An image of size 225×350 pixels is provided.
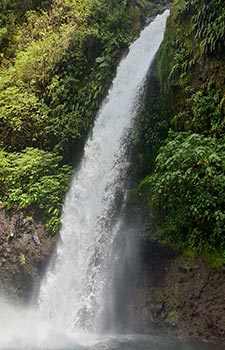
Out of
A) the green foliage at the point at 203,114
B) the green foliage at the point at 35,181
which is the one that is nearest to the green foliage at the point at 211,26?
the green foliage at the point at 203,114

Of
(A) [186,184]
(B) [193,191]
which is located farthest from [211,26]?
(B) [193,191]

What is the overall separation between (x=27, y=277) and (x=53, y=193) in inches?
77.7

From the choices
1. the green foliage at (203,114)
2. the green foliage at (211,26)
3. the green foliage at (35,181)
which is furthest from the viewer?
the green foliage at (35,181)

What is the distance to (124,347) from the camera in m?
6.79

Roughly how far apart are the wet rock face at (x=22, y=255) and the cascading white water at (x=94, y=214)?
1.27 feet

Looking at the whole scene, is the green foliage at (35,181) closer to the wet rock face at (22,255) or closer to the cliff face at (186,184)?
the wet rock face at (22,255)

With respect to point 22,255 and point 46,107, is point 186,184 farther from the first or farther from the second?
point 46,107

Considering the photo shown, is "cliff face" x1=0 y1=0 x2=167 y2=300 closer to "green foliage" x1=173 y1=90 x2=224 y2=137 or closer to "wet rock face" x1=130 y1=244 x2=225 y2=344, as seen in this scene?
"wet rock face" x1=130 y1=244 x2=225 y2=344

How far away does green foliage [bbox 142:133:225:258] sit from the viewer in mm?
7352

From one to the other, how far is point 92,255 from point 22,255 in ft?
6.48

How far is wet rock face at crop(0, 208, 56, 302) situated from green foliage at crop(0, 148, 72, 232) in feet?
1.12

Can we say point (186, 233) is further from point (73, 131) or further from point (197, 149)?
point (73, 131)

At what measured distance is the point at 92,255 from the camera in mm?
9273

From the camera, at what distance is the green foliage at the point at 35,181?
10.8 metres
